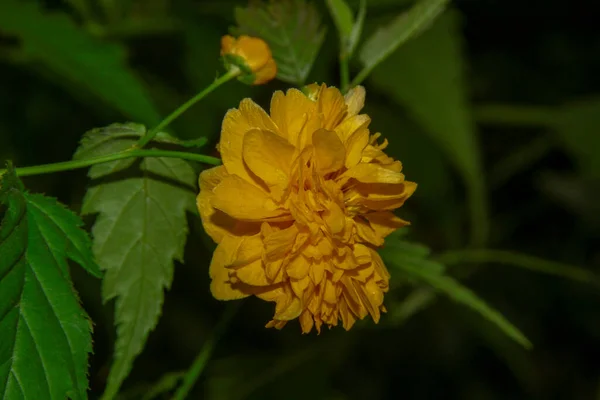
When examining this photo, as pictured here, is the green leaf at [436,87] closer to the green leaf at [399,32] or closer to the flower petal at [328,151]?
the green leaf at [399,32]

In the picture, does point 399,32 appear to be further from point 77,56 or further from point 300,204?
point 77,56

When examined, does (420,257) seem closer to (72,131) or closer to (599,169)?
(72,131)

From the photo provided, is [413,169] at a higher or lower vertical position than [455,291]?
higher

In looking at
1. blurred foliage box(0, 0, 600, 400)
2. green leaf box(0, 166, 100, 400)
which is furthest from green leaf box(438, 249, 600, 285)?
green leaf box(0, 166, 100, 400)

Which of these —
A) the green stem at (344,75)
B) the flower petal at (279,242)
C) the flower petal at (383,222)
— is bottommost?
the flower petal at (383,222)

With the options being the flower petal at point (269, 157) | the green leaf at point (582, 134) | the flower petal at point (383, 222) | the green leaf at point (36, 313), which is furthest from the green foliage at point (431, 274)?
the green leaf at point (582, 134)

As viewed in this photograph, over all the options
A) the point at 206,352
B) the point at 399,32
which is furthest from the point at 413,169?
the point at 206,352
